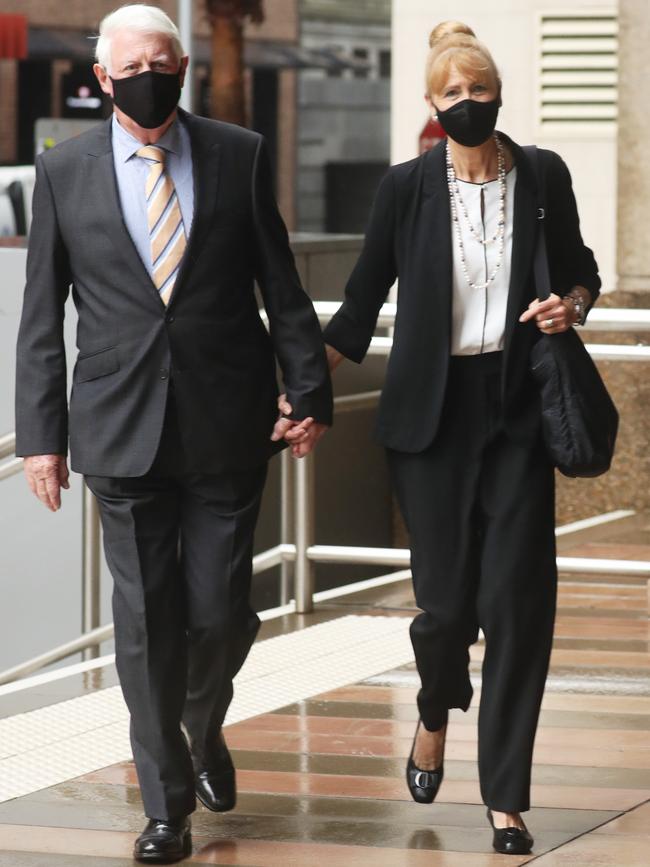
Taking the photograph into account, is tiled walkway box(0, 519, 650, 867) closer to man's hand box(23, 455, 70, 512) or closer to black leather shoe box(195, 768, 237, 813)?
black leather shoe box(195, 768, 237, 813)

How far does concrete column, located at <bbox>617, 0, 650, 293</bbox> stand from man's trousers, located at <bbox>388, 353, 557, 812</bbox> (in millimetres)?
Result: 5617

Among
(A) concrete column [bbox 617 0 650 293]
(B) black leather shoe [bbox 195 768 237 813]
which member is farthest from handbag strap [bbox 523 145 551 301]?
(A) concrete column [bbox 617 0 650 293]

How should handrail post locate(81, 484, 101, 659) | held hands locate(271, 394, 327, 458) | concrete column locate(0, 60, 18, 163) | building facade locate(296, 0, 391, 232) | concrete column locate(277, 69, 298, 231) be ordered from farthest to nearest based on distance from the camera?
building facade locate(296, 0, 391, 232), concrete column locate(277, 69, 298, 231), concrete column locate(0, 60, 18, 163), handrail post locate(81, 484, 101, 659), held hands locate(271, 394, 327, 458)

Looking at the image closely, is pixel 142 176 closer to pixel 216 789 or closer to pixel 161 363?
pixel 161 363

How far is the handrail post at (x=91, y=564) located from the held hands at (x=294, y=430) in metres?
2.45

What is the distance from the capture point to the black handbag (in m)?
3.96

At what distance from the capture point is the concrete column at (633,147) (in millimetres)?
9297

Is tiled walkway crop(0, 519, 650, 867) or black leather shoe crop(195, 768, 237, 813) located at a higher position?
black leather shoe crop(195, 768, 237, 813)

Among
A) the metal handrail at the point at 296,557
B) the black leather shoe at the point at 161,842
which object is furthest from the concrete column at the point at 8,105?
the black leather shoe at the point at 161,842

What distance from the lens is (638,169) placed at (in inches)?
373

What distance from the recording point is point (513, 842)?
158 inches

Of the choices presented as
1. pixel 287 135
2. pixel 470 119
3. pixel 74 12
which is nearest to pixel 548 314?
pixel 470 119

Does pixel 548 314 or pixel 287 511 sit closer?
pixel 548 314

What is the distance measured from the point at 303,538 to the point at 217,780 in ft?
8.35
